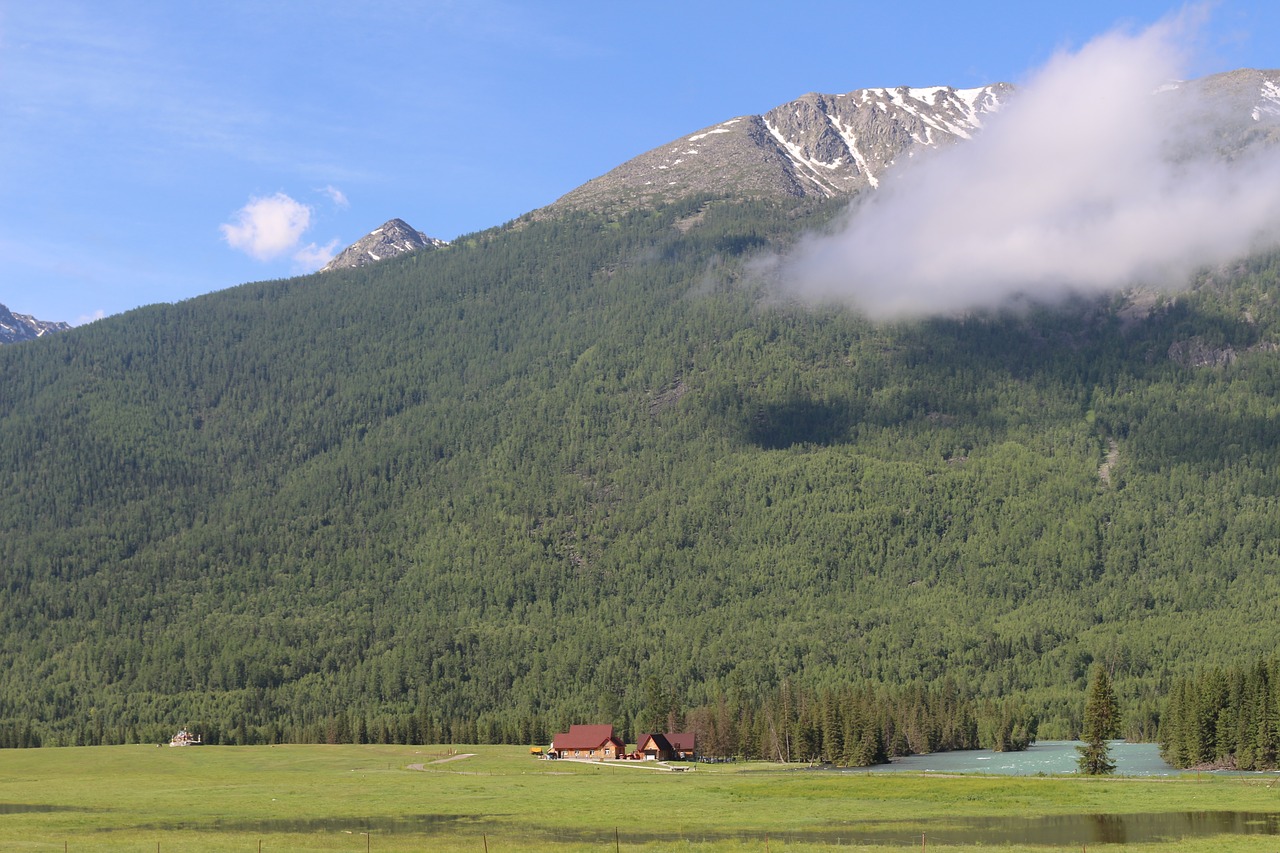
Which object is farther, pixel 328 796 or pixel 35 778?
pixel 35 778

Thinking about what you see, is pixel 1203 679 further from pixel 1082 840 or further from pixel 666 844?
pixel 666 844

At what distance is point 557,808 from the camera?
123562 millimetres

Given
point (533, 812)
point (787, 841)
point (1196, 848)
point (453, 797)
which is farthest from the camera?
point (453, 797)

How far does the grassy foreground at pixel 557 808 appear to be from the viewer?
316ft

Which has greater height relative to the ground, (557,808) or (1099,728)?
(1099,728)

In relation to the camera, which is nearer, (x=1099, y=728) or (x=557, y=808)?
(x=557, y=808)

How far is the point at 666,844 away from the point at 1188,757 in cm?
10572

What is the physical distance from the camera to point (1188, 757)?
17788cm

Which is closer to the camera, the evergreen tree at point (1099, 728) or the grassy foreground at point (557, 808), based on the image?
the grassy foreground at point (557, 808)

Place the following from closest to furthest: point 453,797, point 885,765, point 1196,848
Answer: point 1196,848 < point 453,797 < point 885,765

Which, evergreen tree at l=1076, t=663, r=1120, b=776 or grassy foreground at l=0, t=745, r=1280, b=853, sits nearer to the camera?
grassy foreground at l=0, t=745, r=1280, b=853

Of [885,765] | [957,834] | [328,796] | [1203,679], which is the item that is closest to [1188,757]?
[1203,679]

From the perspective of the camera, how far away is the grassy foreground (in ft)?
316

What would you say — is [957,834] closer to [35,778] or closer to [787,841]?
[787,841]
